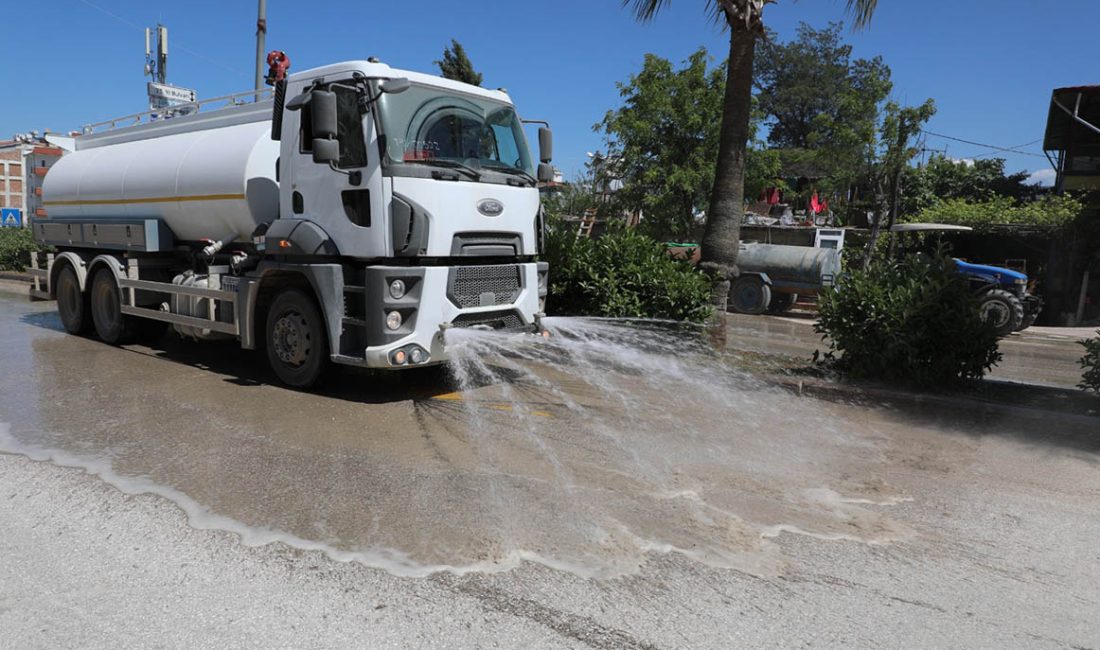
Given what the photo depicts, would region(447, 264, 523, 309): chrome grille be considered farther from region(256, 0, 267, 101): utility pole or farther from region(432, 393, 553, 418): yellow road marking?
region(256, 0, 267, 101): utility pole

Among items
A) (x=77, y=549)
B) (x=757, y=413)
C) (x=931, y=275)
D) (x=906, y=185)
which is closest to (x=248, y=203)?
(x=77, y=549)

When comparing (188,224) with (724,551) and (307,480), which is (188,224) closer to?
(307,480)

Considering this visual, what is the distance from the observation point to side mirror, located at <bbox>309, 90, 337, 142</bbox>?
21.3 feet

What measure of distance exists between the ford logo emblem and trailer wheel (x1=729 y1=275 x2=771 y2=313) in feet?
40.8

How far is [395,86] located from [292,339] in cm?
278

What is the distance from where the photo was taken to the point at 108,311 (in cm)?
1060

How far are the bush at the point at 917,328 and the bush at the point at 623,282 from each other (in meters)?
1.90

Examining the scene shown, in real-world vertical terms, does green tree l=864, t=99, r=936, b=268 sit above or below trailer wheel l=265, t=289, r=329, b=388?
above

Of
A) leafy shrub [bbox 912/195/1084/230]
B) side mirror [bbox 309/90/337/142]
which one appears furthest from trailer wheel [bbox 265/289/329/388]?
leafy shrub [bbox 912/195/1084/230]

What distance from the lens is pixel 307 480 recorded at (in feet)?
17.0

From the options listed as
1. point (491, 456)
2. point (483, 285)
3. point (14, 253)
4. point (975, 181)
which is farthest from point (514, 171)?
point (975, 181)

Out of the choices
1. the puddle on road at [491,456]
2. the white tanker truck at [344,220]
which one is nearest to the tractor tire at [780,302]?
the puddle on road at [491,456]

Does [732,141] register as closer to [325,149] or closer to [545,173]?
[545,173]

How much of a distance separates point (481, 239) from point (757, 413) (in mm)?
3138
